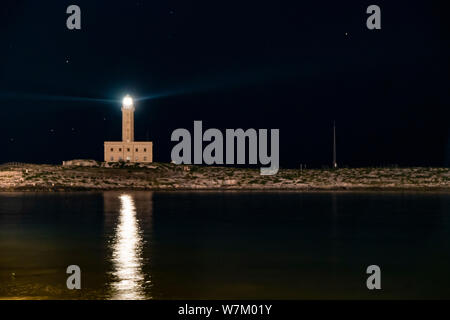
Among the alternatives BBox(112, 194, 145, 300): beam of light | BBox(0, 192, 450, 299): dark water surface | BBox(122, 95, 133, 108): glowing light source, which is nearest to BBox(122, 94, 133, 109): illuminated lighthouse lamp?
BBox(122, 95, 133, 108): glowing light source

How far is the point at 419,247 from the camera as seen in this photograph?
1395 inches

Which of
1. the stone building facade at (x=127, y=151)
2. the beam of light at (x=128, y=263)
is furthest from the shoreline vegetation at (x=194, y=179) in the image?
the beam of light at (x=128, y=263)

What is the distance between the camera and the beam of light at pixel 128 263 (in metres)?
21.8

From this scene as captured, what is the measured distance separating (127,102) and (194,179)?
34851 millimetres

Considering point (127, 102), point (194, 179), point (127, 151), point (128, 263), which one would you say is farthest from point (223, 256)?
point (127, 102)

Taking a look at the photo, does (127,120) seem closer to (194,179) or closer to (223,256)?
(194,179)

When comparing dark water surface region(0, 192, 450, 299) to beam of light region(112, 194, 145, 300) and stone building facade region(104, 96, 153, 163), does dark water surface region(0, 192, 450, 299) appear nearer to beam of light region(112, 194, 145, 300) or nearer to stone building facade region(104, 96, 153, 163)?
beam of light region(112, 194, 145, 300)

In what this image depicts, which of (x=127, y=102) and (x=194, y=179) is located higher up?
(x=127, y=102)

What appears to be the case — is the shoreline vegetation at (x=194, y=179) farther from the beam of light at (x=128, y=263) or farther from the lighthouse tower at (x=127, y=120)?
the beam of light at (x=128, y=263)

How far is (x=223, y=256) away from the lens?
31281mm
